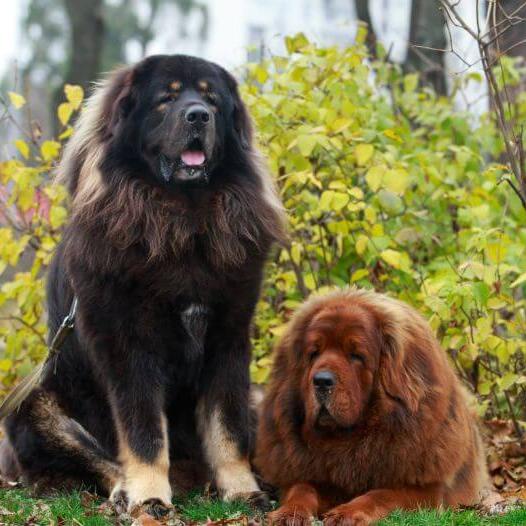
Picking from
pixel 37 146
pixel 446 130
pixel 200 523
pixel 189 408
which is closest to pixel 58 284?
pixel 189 408

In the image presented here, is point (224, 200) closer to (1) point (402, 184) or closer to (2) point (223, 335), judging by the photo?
(2) point (223, 335)

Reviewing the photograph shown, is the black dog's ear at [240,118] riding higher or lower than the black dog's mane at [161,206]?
higher

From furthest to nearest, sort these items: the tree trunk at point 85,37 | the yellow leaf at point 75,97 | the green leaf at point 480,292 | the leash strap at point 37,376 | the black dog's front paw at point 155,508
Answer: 1. the tree trunk at point 85,37
2. the yellow leaf at point 75,97
3. the green leaf at point 480,292
4. the leash strap at point 37,376
5. the black dog's front paw at point 155,508

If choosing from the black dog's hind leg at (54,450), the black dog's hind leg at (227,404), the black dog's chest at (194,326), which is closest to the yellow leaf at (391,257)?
the black dog's hind leg at (227,404)

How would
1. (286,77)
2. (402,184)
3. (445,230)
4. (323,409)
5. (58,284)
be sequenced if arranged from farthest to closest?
(445,230)
(286,77)
(402,184)
(58,284)
(323,409)

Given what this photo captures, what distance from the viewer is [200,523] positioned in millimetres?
4609

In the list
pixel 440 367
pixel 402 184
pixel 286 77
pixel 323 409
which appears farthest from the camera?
pixel 286 77

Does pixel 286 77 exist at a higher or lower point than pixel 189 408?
higher

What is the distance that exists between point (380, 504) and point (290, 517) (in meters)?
0.42

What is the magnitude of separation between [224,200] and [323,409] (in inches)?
56.2

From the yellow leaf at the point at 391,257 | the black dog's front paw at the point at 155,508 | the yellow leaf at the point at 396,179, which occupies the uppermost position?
the yellow leaf at the point at 396,179

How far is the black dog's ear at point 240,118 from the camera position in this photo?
536 cm

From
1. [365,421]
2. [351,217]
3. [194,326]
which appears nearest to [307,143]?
[351,217]

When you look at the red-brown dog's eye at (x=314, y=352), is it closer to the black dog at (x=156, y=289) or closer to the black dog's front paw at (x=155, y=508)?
the black dog at (x=156, y=289)
